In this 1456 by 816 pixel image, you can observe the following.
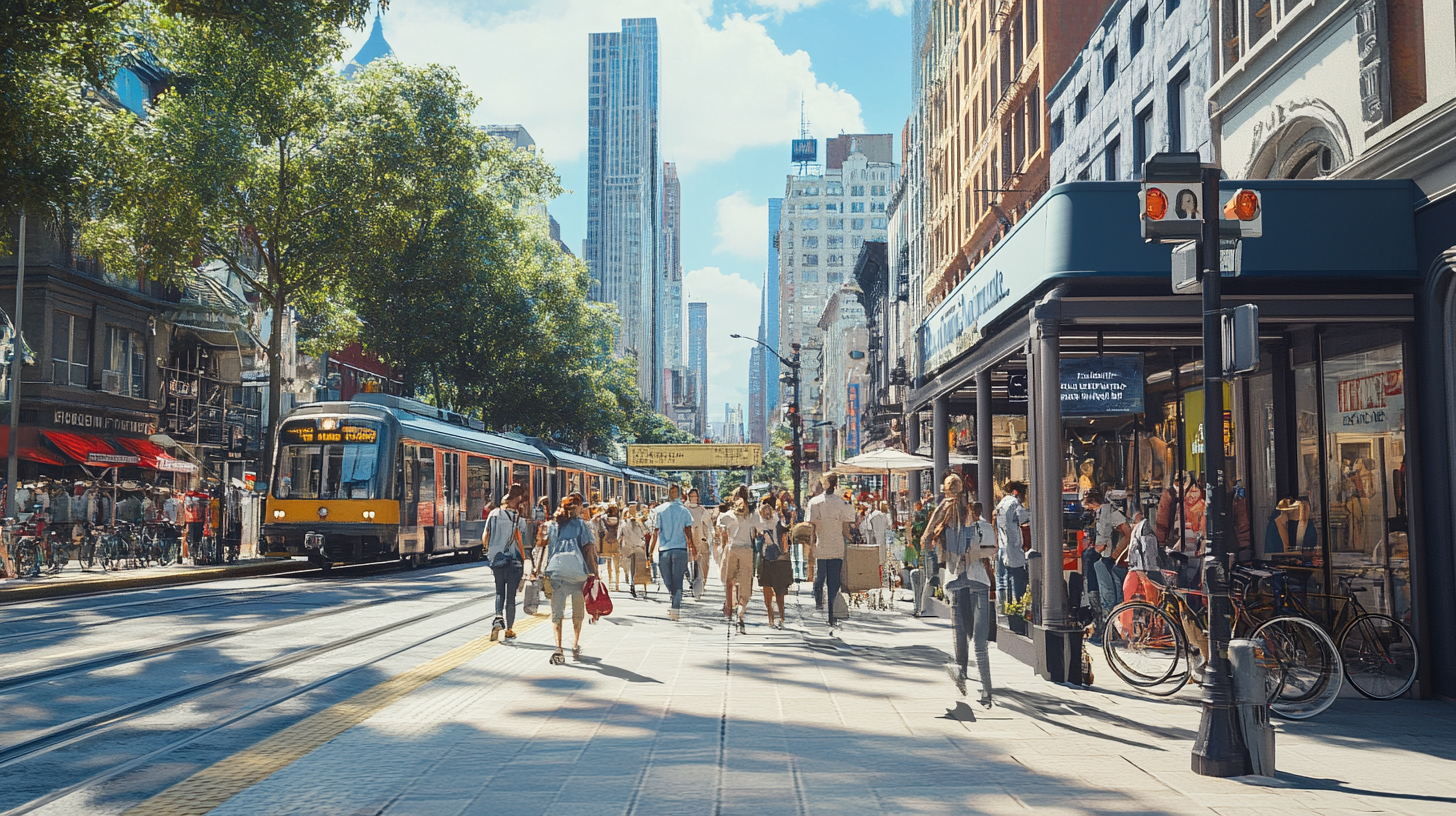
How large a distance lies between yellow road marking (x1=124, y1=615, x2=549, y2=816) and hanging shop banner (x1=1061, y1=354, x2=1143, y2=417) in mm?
7075

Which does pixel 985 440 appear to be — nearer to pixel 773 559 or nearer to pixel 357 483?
pixel 773 559

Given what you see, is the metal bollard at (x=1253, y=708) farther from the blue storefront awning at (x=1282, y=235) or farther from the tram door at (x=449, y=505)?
the tram door at (x=449, y=505)

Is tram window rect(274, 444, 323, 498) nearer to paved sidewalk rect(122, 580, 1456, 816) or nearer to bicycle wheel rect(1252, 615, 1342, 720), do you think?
paved sidewalk rect(122, 580, 1456, 816)

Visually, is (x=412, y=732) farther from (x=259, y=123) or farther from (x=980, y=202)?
(x=980, y=202)

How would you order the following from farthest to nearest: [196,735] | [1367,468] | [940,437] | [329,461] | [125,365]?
[125,365] → [329,461] → [940,437] → [1367,468] → [196,735]

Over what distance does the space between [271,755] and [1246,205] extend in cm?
715

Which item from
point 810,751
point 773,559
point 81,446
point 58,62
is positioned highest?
point 58,62

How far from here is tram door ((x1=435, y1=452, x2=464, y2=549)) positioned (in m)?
27.4

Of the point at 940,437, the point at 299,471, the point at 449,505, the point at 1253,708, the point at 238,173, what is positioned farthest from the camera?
the point at 238,173

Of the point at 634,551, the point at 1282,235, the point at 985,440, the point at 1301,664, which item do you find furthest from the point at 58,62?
the point at 1301,664

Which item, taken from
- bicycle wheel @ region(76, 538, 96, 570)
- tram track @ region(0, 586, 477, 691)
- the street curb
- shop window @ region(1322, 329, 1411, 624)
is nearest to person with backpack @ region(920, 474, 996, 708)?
shop window @ region(1322, 329, 1411, 624)

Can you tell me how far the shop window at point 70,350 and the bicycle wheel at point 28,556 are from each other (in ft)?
39.0

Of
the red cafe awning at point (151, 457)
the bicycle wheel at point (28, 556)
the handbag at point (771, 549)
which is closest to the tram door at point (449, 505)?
the bicycle wheel at point (28, 556)

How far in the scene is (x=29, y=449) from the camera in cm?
3222
